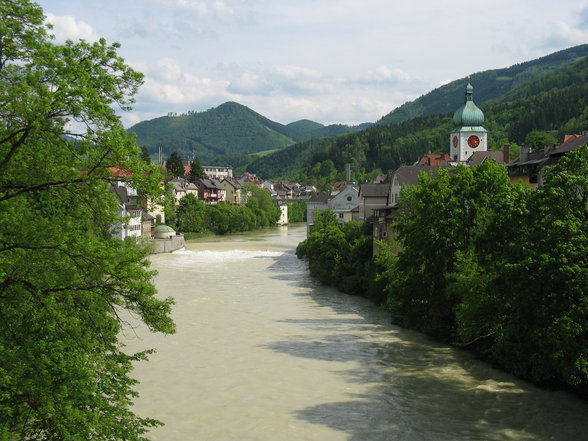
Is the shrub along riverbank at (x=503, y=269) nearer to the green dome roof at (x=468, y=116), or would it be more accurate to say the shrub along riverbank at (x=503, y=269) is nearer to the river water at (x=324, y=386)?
the river water at (x=324, y=386)

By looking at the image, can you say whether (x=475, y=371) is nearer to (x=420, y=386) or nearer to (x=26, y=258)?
(x=420, y=386)

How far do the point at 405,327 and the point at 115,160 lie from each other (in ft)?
77.3

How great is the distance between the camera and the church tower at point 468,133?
98125 mm

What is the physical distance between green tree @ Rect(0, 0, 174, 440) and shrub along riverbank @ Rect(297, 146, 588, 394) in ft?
37.5

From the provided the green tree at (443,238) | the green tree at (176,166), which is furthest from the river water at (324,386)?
the green tree at (176,166)

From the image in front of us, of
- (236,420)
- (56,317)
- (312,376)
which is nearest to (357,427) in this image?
(236,420)

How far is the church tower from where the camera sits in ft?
322

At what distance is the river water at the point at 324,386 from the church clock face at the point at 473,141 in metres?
68.7

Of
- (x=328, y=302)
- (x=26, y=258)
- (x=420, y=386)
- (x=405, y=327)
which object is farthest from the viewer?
(x=328, y=302)

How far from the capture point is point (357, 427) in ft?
57.2

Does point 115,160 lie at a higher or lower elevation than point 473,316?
higher

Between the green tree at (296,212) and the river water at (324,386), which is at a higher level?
the green tree at (296,212)

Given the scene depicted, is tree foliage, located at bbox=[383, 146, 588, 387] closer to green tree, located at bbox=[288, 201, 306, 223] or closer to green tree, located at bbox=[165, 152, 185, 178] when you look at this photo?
green tree, located at bbox=[165, 152, 185, 178]

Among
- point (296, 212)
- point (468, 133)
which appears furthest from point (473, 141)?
point (296, 212)
